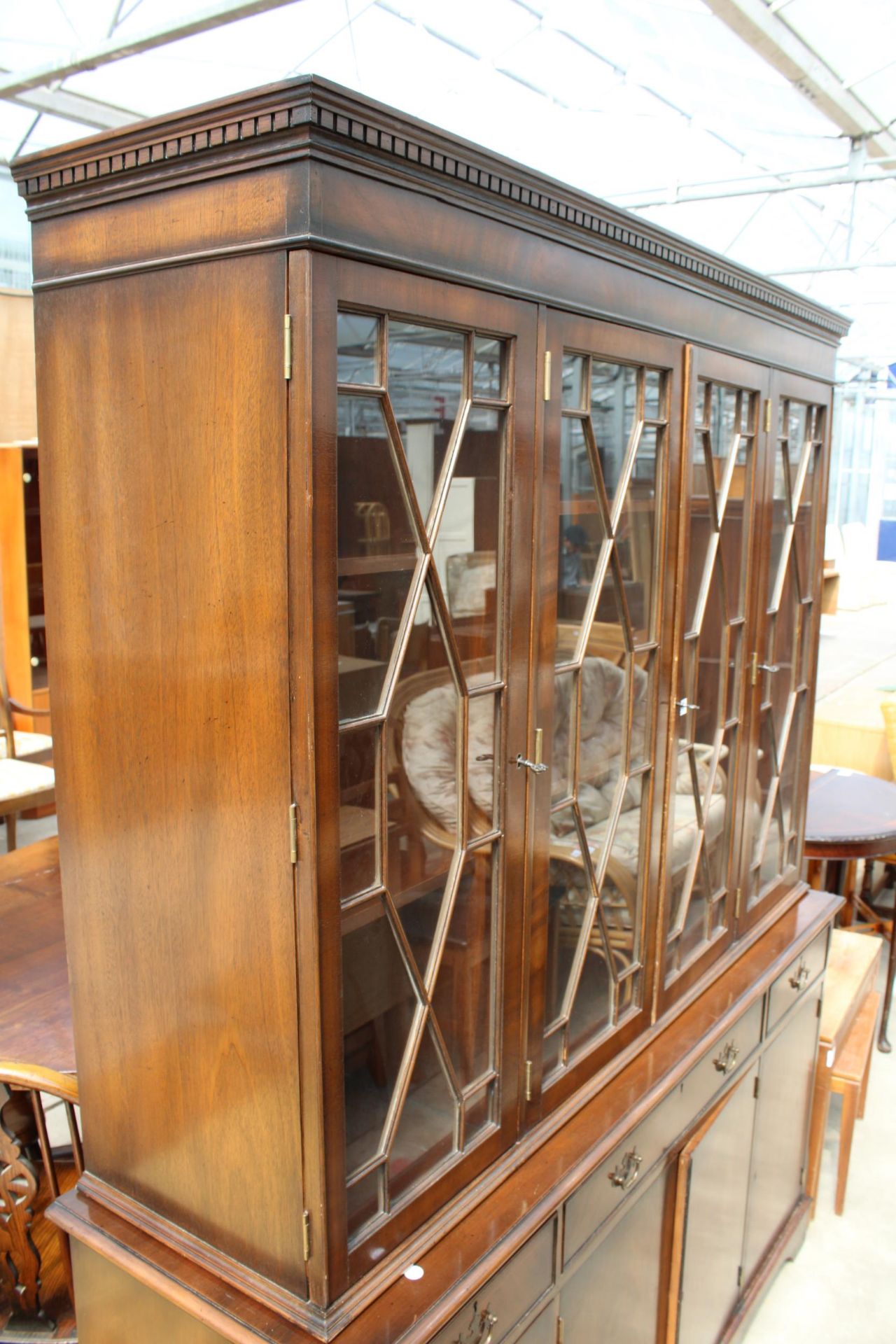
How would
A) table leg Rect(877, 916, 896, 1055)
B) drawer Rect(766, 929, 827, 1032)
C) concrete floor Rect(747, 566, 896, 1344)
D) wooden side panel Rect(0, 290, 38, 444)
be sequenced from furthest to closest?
wooden side panel Rect(0, 290, 38, 444) → table leg Rect(877, 916, 896, 1055) → concrete floor Rect(747, 566, 896, 1344) → drawer Rect(766, 929, 827, 1032)

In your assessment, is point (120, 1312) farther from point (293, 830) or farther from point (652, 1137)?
point (652, 1137)

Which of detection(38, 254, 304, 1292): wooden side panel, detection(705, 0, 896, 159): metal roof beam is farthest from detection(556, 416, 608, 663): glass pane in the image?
detection(705, 0, 896, 159): metal roof beam

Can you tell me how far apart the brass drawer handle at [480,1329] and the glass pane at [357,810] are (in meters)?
0.55

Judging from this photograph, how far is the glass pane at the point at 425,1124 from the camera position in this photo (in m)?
1.13

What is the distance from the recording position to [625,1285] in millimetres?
1604

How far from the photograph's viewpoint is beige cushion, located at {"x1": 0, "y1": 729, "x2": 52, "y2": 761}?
160 inches

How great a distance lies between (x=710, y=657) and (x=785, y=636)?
39 cm

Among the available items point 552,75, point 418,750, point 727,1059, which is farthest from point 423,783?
point 552,75

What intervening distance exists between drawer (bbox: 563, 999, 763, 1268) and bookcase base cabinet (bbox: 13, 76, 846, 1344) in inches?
0.5

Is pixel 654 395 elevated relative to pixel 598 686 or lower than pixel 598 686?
elevated

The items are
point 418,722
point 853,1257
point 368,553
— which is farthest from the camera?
point 853,1257

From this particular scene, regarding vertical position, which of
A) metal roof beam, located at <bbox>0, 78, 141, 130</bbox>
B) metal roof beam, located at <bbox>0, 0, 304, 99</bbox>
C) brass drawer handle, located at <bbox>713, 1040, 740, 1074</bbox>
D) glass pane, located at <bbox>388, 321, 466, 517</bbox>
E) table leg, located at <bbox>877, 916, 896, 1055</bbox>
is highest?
metal roof beam, located at <bbox>0, 78, 141, 130</bbox>

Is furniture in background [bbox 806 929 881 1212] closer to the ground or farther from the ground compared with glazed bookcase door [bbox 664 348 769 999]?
closer to the ground

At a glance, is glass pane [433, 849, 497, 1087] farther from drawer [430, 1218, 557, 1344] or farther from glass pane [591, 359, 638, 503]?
glass pane [591, 359, 638, 503]
